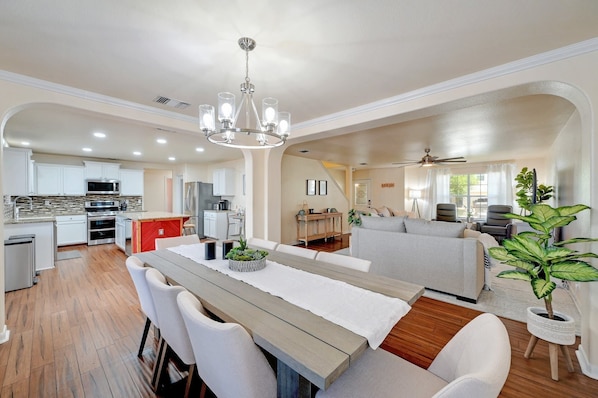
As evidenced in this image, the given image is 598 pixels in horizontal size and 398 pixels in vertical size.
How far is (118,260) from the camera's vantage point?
4930 millimetres

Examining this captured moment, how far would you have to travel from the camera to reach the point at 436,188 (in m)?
8.77

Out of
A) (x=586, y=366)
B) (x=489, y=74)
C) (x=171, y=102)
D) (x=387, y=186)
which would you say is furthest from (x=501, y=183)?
(x=171, y=102)

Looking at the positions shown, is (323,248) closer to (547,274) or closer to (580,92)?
(547,274)

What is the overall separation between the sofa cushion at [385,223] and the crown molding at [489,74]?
1.70 meters

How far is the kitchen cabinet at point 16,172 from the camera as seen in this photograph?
431cm

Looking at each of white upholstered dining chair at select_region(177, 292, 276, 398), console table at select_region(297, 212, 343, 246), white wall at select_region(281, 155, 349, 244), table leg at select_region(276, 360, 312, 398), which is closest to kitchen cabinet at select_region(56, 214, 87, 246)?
white wall at select_region(281, 155, 349, 244)

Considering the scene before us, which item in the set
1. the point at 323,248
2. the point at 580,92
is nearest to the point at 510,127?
the point at 580,92

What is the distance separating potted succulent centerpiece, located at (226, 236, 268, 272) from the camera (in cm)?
188

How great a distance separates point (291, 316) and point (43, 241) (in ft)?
17.9

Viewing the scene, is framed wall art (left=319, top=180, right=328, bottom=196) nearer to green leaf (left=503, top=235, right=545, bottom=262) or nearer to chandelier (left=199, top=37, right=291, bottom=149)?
chandelier (left=199, top=37, right=291, bottom=149)

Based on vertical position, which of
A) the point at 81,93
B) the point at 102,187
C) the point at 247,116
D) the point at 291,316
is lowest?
the point at 291,316

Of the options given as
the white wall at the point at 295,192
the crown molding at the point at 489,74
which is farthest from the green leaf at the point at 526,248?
the white wall at the point at 295,192

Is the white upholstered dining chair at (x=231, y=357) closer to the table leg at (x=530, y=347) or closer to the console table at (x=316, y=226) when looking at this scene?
the table leg at (x=530, y=347)

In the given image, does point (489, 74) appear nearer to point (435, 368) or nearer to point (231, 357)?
point (435, 368)
